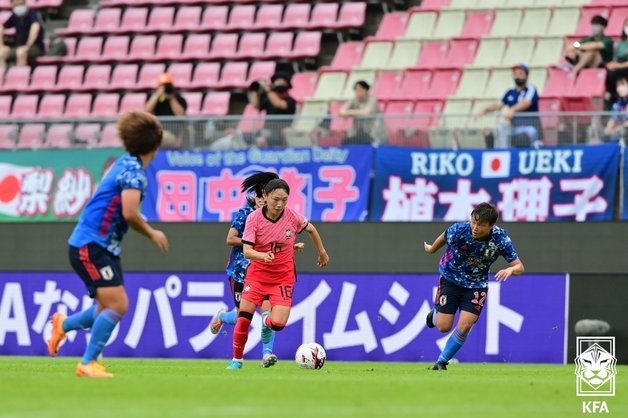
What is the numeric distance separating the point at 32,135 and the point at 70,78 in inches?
236

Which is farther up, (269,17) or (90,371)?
(269,17)

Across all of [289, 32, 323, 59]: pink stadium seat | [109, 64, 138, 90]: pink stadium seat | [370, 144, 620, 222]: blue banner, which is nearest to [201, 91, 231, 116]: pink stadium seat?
[289, 32, 323, 59]: pink stadium seat

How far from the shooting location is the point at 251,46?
1121 inches

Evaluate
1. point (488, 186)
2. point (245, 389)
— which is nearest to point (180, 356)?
point (488, 186)

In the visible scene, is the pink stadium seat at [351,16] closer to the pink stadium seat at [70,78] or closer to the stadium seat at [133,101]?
the stadium seat at [133,101]

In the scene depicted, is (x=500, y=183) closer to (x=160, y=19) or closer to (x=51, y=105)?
(x=51, y=105)

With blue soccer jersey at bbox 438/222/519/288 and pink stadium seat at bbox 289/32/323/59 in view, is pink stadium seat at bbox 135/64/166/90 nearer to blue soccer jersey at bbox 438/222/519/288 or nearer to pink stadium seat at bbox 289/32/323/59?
pink stadium seat at bbox 289/32/323/59

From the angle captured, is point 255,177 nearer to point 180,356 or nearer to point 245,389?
point 245,389

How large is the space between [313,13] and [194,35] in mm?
2482

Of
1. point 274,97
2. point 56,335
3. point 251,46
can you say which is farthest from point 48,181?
point 56,335

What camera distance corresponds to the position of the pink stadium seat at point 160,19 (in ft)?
98.4

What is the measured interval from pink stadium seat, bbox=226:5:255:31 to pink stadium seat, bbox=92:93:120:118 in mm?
2842

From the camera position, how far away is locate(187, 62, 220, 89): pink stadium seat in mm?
27938

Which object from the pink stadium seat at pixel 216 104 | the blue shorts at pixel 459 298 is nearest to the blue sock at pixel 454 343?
the blue shorts at pixel 459 298
